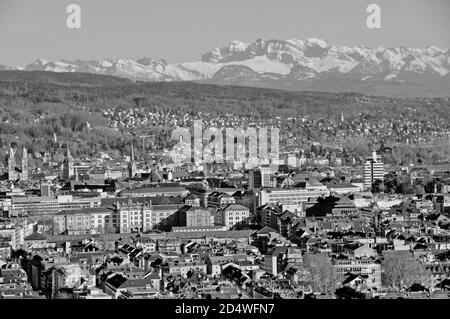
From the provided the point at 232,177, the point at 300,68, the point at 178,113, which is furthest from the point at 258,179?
the point at 300,68

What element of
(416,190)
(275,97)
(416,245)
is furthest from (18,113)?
(416,245)

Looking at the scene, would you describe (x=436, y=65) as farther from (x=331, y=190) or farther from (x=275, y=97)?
(x=331, y=190)

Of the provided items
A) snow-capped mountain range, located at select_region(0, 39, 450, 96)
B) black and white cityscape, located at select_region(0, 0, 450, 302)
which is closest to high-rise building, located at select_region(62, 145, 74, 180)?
black and white cityscape, located at select_region(0, 0, 450, 302)

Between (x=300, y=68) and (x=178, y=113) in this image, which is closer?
(x=178, y=113)

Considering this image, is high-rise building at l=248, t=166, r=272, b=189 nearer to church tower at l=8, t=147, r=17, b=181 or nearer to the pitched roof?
church tower at l=8, t=147, r=17, b=181

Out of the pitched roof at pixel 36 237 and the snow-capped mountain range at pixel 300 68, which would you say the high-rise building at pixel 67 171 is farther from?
the snow-capped mountain range at pixel 300 68

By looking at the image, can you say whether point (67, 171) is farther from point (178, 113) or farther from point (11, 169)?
point (178, 113)

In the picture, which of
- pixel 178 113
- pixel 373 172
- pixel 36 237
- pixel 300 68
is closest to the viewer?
pixel 36 237

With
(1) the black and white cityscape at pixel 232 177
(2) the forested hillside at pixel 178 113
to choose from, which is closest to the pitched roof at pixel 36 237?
(1) the black and white cityscape at pixel 232 177

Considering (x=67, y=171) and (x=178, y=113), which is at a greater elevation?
(x=178, y=113)
